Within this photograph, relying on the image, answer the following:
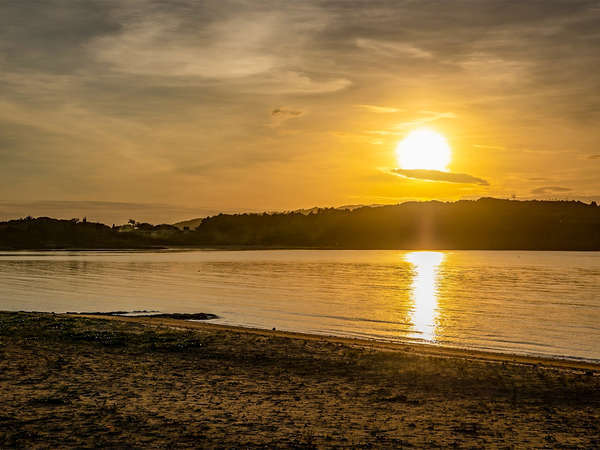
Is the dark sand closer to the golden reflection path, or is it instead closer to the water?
the water

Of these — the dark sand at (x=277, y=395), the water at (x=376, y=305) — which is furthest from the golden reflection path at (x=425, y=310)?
the dark sand at (x=277, y=395)

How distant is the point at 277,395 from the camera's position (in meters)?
12.0

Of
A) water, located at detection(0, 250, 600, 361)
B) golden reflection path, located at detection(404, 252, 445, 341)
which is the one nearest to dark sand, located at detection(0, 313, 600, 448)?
water, located at detection(0, 250, 600, 361)

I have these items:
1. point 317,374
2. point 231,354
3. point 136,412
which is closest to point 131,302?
point 231,354

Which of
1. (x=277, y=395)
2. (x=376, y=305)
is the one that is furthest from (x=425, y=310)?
(x=277, y=395)

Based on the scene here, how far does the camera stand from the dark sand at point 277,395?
9.34m

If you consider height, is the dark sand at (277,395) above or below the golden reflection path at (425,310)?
above

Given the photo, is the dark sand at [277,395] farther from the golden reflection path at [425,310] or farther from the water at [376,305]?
the golden reflection path at [425,310]

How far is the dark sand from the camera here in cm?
934

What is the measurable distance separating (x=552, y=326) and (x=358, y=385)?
16823 millimetres

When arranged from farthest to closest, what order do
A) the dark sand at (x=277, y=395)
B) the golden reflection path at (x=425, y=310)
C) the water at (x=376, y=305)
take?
the golden reflection path at (x=425, y=310) < the water at (x=376, y=305) < the dark sand at (x=277, y=395)

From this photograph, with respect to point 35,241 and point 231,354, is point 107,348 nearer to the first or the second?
point 231,354

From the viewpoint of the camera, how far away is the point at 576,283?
54.0 m

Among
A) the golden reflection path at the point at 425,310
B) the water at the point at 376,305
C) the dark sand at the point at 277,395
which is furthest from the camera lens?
the golden reflection path at the point at 425,310
